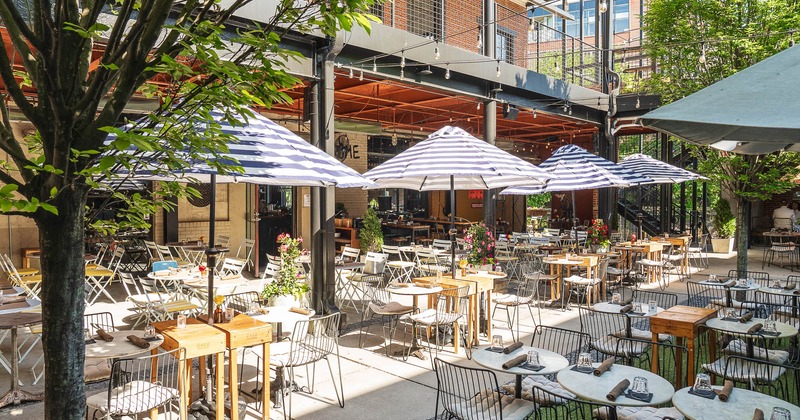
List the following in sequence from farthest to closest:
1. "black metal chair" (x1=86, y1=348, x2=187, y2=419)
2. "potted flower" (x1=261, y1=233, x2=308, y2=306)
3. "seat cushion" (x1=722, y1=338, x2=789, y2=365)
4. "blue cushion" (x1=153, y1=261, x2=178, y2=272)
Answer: "blue cushion" (x1=153, y1=261, x2=178, y2=272) < "potted flower" (x1=261, y1=233, x2=308, y2=306) < "seat cushion" (x1=722, y1=338, x2=789, y2=365) < "black metal chair" (x1=86, y1=348, x2=187, y2=419)

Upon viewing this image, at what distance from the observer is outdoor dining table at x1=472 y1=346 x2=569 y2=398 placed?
3.95 metres

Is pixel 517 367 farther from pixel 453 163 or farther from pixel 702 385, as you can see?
pixel 453 163

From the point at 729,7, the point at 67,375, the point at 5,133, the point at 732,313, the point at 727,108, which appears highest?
the point at 729,7

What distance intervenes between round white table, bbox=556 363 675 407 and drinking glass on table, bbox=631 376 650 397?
0.06 meters

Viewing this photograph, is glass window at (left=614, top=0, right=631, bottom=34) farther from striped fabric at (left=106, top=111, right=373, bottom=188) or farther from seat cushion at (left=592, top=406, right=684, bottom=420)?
seat cushion at (left=592, top=406, right=684, bottom=420)

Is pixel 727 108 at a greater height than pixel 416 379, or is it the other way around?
pixel 727 108

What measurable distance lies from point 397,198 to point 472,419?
61.3 ft

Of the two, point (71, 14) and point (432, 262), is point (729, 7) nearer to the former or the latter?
point (432, 262)

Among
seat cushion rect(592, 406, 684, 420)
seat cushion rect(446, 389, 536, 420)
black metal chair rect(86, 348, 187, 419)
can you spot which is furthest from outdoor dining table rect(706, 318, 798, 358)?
black metal chair rect(86, 348, 187, 419)

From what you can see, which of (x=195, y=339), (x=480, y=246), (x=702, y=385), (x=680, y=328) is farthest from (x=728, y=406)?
(x=480, y=246)

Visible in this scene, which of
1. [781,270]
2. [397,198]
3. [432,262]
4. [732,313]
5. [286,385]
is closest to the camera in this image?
[286,385]

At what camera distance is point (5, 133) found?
200 cm

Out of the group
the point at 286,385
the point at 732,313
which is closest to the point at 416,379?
the point at 286,385

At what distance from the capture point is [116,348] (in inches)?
165
